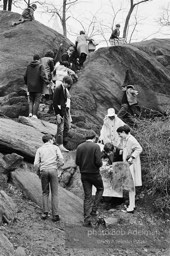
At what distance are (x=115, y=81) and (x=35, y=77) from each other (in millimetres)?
4970

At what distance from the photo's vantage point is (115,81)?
16766 millimetres

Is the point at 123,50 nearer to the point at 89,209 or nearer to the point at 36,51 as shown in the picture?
the point at 36,51

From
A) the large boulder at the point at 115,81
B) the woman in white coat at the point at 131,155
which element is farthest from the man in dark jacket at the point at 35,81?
the woman in white coat at the point at 131,155

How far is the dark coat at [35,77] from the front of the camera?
12578mm

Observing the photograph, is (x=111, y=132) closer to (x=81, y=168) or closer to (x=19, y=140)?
(x=81, y=168)

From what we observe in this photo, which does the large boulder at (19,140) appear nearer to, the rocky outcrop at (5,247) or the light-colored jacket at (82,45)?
the rocky outcrop at (5,247)

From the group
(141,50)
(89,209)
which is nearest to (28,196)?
(89,209)

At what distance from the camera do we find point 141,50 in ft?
61.0

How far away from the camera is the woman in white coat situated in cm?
925

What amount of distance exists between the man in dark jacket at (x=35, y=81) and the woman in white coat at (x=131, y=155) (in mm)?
4192

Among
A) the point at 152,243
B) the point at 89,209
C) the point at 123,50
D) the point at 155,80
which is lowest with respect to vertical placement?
the point at 152,243

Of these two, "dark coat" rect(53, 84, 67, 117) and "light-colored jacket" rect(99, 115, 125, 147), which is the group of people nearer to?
"light-colored jacket" rect(99, 115, 125, 147)

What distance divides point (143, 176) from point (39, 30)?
12602 mm

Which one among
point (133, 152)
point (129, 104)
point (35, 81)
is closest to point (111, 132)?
point (133, 152)
